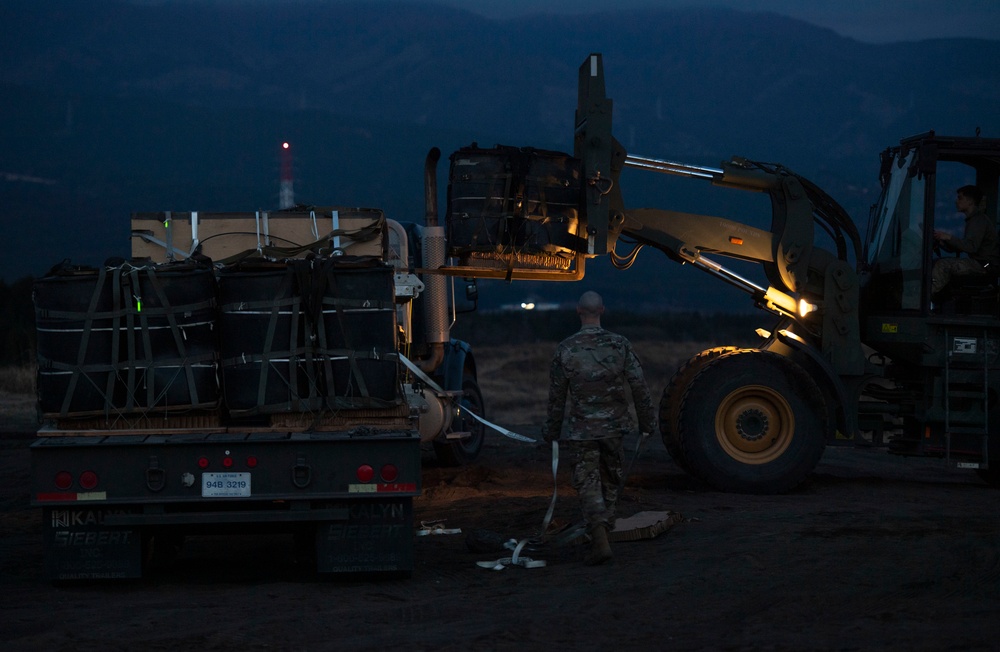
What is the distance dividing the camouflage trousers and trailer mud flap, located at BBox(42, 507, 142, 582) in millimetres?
3189

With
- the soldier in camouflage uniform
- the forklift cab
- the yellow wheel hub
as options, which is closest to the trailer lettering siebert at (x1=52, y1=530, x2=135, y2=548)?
the soldier in camouflage uniform

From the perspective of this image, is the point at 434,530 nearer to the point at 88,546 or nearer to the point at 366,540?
the point at 366,540

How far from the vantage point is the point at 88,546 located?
8.20 metres

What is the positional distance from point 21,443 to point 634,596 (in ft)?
38.6

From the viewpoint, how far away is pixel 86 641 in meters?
6.73

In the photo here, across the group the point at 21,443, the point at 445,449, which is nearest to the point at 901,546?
the point at 445,449

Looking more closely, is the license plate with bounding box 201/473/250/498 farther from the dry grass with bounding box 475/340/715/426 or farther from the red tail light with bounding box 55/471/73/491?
the dry grass with bounding box 475/340/715/426

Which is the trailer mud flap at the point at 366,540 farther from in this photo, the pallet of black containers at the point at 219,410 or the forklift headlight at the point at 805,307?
the forklift headlight at the point at 805,307

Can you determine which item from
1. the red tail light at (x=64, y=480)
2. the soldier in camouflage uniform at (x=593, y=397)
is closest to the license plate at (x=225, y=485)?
the red tail light at (x=64, y=480)

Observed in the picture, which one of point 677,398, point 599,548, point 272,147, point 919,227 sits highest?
point 272,147

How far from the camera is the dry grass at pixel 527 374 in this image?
2345cm

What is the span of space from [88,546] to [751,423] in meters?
6.82

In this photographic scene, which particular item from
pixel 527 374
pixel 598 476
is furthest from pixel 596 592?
pixel 527 374

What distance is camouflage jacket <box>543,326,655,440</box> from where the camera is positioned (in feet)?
30.0
